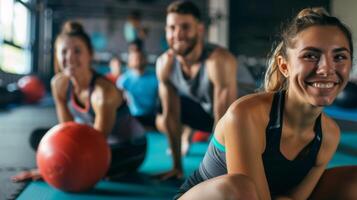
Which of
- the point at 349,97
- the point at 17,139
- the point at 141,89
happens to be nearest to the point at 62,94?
the point at 17,139

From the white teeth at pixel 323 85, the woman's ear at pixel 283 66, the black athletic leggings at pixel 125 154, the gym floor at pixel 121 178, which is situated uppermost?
the woman's ear at pixel 283 66

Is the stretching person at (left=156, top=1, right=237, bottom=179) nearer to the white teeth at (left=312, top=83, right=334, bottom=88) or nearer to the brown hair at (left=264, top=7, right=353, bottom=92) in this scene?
the brown hair at (left=264, top=7, right=353, bottom=92)

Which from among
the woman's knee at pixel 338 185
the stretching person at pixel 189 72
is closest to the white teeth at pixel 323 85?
the woman's knee at pixel 338 185

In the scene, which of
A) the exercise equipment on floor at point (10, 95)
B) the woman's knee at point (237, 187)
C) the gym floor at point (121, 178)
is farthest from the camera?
the exercise equipment on floor at point (10, 95)

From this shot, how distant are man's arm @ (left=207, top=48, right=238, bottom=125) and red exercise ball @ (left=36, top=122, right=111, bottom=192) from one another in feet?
2.39

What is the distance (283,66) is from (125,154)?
1431 millimetres

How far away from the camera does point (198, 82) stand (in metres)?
2.57

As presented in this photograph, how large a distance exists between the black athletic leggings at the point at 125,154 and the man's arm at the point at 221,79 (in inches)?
20.1

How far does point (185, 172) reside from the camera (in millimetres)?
2781

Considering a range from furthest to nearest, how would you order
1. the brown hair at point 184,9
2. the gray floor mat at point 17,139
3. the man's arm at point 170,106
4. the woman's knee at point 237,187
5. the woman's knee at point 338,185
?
the man's arm at point 170,106 → the brown hair at point 184,9 → the gray floor mat at point 17,139 → the woman's knee at point 338,185 → the woman's knee at point 237,187

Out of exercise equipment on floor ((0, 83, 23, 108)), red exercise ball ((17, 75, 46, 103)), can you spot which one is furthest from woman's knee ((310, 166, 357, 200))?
red exercise ball ((17, 75, 46, 103))

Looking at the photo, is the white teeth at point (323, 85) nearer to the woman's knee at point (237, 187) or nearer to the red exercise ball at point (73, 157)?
the woman's knee at point (237, 187)

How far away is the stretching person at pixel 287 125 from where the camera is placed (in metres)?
1.18

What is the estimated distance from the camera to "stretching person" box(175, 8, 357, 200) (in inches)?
46.5
